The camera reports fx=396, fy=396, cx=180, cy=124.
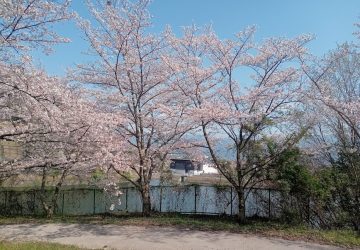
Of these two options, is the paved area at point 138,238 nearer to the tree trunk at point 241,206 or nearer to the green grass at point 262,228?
the green grass at point 262,228

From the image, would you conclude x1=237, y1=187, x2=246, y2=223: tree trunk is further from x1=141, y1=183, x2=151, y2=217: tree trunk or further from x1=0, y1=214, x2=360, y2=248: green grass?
x1=141, y1=183, x2=151, y2=217: tree trunk

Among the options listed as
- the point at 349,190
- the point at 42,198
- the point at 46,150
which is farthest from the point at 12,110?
the point at 349,190

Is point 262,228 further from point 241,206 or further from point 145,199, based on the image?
point 145,199

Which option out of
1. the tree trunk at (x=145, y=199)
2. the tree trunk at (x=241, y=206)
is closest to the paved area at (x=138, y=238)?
the tree trunk at (x=241, y=206)

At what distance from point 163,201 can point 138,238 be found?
5.71m

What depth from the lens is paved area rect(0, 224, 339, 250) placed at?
9156 mm

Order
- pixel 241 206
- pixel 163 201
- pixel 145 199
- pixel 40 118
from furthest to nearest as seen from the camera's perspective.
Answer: pixel 163 201 → pixel 145 199 → pixel 241 206 → pixel 40 118

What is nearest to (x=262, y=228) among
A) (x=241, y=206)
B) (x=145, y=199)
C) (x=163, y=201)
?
(x=241, y=206)

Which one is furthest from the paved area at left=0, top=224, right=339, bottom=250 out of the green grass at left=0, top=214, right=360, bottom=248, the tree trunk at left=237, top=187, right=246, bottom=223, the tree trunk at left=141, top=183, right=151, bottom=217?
the tree trunk at left=141, top=183, right=151, bottom=217

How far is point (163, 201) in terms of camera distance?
51.2 feet

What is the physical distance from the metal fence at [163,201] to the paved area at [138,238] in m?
1.94

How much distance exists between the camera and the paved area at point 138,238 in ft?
30.0

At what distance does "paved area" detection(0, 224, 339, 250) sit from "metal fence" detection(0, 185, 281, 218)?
1.94 meters

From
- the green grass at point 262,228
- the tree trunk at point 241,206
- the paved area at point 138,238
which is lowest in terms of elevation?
the paved area at point 138,238
